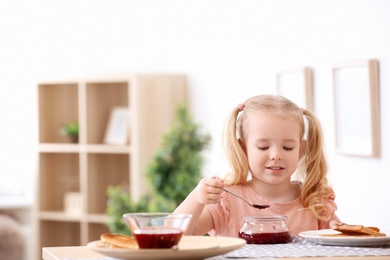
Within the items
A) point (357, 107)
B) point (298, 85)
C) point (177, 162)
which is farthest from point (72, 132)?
point (357, 107)

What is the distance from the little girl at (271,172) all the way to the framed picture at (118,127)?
371 centimetres

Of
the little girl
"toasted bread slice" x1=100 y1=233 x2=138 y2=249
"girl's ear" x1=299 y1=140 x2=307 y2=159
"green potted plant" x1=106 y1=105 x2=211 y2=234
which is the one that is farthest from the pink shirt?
"green potted plant" x1=106 y1=105 x2=211 y2=234

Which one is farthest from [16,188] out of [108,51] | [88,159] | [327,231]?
[327,231]

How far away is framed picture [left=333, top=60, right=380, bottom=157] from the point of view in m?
3.48

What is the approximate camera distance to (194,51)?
5703 mm

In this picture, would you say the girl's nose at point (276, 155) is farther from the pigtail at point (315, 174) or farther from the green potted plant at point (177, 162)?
the green potted plant at point (177, 162)

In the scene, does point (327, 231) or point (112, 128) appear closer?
point (327, 231)

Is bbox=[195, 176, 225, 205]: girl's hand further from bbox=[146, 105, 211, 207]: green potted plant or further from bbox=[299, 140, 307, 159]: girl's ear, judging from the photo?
bbox=[146, 105, 211, 207]: green potted plant

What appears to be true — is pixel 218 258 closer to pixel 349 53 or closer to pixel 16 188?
pixel 349 53

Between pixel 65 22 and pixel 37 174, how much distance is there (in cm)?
108

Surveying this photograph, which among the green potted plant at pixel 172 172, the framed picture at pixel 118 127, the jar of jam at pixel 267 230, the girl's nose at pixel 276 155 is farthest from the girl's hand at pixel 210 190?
the framed picture at pixel 118 127

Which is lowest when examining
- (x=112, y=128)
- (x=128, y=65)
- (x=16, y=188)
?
(x=16, y=188)

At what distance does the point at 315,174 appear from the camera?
7.51ft

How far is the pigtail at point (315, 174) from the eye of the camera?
2236 mm
